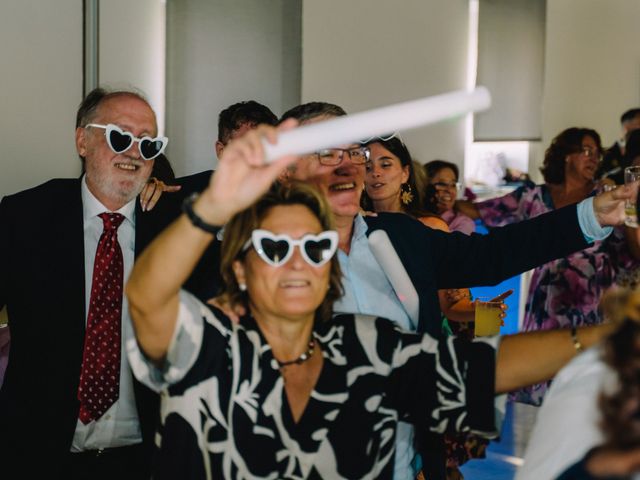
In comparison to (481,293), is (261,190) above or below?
above

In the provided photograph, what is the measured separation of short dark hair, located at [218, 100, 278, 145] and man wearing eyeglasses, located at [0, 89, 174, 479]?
1.00m

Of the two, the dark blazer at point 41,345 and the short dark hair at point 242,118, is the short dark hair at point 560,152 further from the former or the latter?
the dark blazer at point 41,345

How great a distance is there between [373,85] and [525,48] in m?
3.09

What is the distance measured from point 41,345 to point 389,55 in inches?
208

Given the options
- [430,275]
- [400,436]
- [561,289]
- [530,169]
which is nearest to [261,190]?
[400,436]

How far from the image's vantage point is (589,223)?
100 inches

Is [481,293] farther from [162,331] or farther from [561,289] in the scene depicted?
[162,331]

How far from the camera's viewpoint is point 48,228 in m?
2.76

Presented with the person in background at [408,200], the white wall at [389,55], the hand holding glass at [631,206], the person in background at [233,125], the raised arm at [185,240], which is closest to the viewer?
the raised arm at [185,240]

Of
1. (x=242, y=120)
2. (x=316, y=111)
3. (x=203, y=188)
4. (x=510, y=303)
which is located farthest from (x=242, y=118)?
(x=510, y=303)

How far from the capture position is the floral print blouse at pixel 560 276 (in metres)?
5.36

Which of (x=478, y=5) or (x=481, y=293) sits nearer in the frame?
(x=481, y=293)

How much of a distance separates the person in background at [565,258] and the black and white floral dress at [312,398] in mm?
3595

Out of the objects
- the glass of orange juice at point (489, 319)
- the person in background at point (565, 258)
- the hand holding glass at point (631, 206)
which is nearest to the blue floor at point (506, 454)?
the person in background at point (565, 258)
